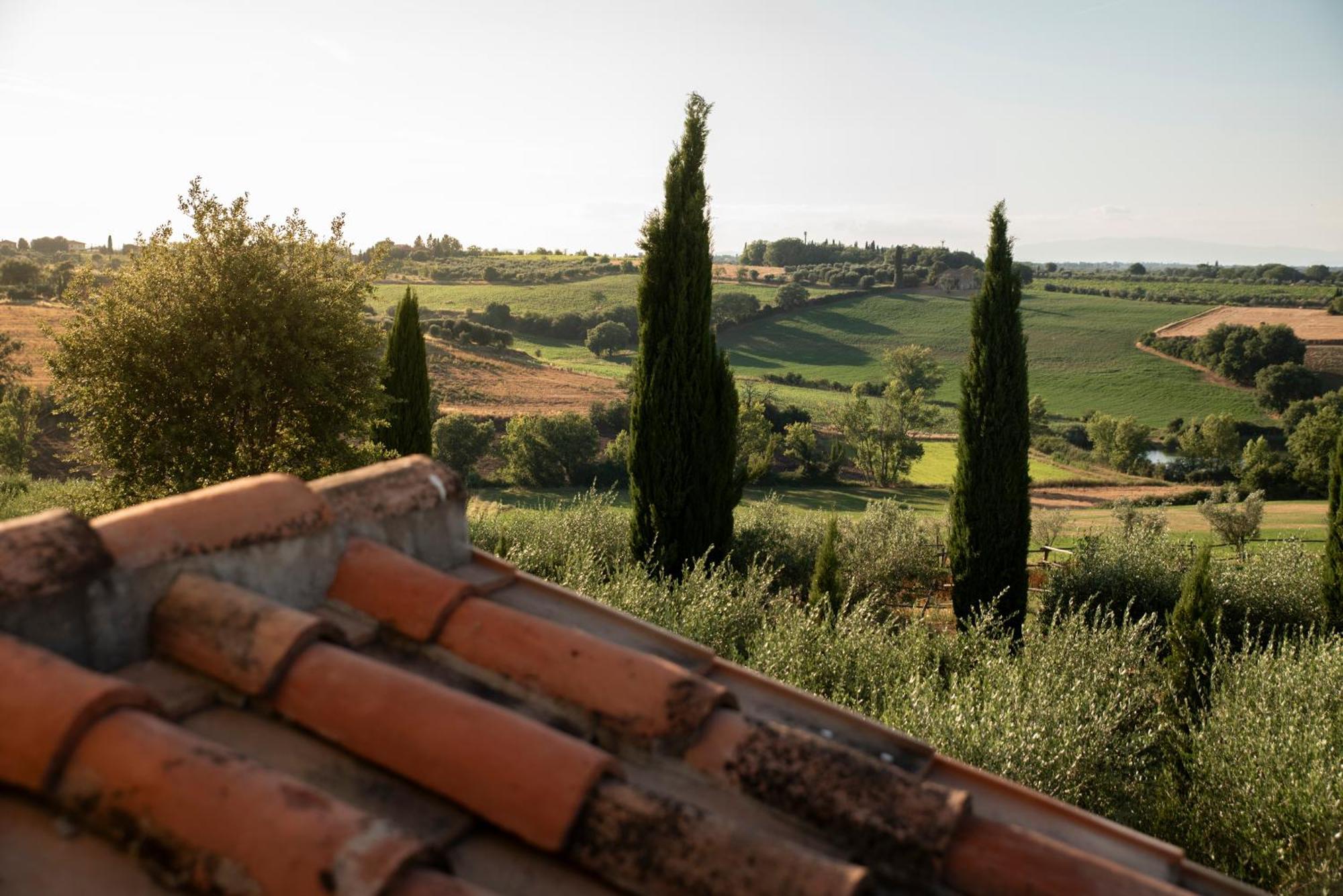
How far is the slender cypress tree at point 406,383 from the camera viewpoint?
1319cm

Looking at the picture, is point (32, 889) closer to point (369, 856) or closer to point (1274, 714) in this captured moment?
point (369, 856)

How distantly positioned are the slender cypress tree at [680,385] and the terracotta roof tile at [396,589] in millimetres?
9195

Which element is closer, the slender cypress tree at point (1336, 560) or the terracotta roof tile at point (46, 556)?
the terracotta roof tile at point (46, 556)

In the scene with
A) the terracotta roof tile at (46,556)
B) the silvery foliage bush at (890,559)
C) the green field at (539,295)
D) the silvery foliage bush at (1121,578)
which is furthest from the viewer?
the green field at (539,295)

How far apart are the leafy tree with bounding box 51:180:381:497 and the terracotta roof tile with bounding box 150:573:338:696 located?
864 centimetres

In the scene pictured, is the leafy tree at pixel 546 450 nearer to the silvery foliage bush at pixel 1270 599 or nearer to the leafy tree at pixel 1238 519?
the leafy tree at pixel 1238 519

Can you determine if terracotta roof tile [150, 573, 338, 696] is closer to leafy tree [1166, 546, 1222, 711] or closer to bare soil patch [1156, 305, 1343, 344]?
leafy tree [1166, 546, 1222, 711]

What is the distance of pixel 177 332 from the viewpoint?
10.0 metres

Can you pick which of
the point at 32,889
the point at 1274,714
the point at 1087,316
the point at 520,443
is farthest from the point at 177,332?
the point at 1087,316

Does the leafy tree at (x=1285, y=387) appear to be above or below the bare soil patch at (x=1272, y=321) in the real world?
below

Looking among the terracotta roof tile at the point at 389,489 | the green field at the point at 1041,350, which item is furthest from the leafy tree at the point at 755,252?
the terracotta roof tile at the point at 389,489

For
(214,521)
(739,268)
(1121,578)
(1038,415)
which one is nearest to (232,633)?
(214,521)

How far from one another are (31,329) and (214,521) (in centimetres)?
4002

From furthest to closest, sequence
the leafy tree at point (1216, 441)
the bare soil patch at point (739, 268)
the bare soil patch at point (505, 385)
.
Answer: the bare soil patch at point (739, 268) → the leafy tree at point (1216, 441) → the bare soil patch at point (505, 385)
